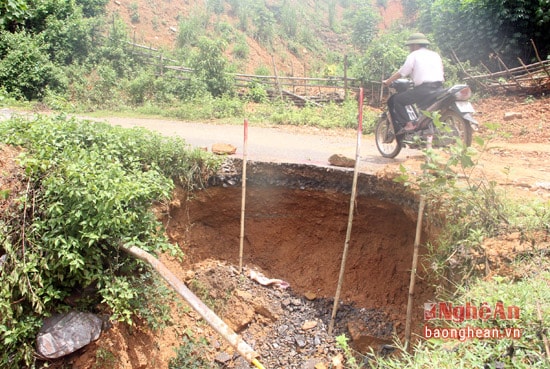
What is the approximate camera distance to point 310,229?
5.63m

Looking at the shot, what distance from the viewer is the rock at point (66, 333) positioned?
11.8ft

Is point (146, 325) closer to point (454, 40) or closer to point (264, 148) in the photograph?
point (264, 148)

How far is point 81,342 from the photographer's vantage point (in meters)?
3.67

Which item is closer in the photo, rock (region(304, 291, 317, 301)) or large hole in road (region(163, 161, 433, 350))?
large hole in road (region(163, 161, 433, 350))

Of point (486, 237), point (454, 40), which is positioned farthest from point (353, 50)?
point (486, 237)

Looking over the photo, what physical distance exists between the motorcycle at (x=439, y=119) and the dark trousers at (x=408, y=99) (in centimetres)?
3

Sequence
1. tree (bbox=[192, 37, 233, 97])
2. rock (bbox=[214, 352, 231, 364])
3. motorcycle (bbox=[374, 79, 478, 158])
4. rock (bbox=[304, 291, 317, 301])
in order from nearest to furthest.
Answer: rock (bbox=[214, 352, 231, 364])
motorcycle (bbox=[374, 79, 478, 158])
rock (bbox=[304, 291, 317, 301])
tree (bbox=[192, 37, 233, 97])

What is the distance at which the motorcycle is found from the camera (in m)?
4.76

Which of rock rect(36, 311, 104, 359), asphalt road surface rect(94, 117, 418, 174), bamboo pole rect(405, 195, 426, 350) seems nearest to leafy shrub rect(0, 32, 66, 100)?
asphalt road surface rect(94, 117, 418, 174)

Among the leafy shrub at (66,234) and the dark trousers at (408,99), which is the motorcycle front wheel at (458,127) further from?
the leafy shrub at (66,234)

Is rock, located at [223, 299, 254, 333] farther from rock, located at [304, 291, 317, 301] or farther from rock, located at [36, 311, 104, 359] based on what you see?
rock, located at [36, 311, 104, 359]

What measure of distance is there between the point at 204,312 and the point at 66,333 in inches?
61.7

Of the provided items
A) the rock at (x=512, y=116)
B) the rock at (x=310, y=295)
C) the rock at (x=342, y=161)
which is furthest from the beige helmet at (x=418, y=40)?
the rock at (x=512, y=116)

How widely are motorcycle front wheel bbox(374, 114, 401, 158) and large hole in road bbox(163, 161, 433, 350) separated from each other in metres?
1.00
